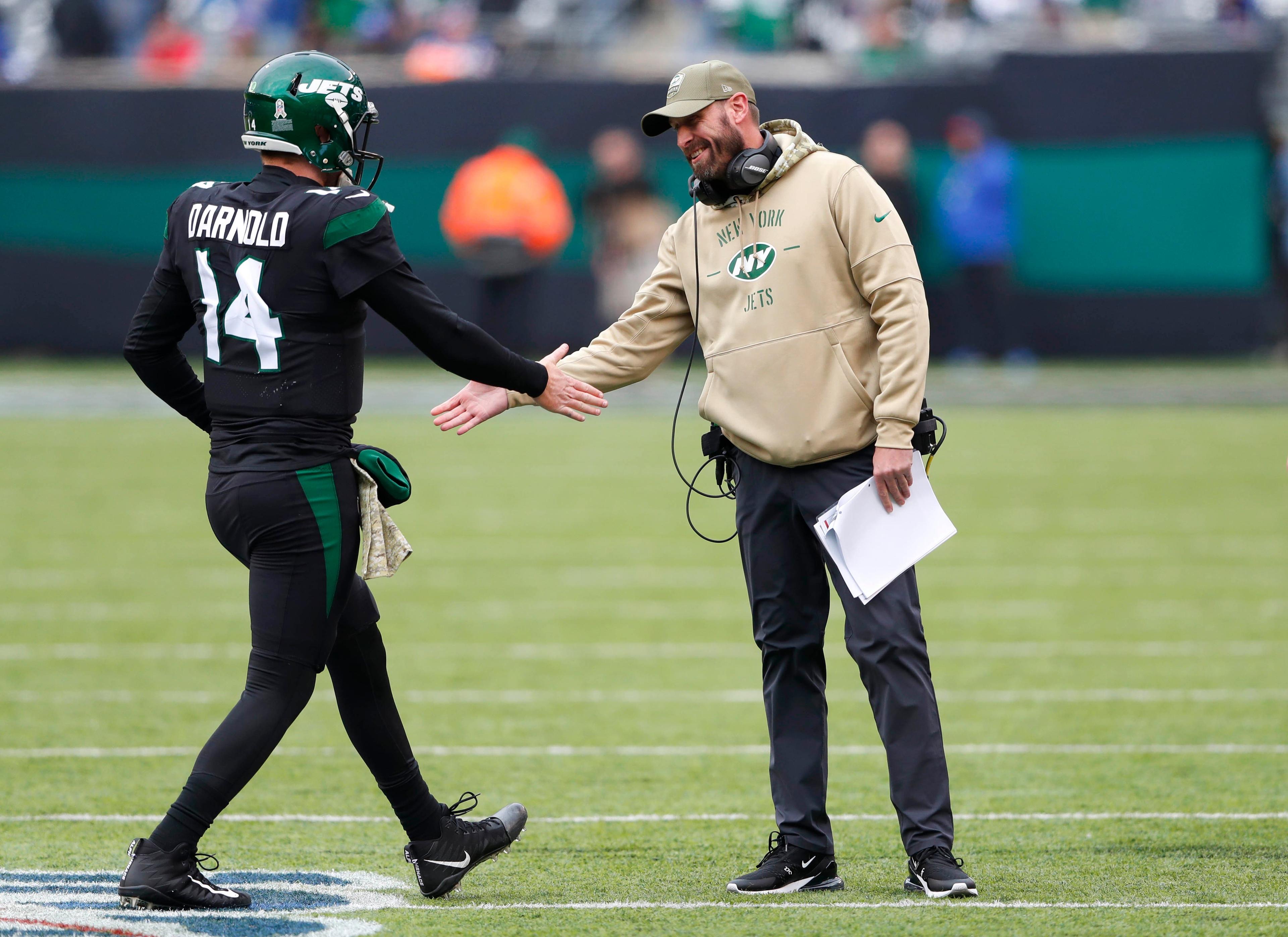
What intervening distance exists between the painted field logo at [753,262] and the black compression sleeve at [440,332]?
62 centimetres

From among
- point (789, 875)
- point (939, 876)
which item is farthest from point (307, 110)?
point (939, 876)

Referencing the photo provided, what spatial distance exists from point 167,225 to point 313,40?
704 inches

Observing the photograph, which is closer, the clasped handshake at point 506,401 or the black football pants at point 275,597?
the black football pants at point 275,597

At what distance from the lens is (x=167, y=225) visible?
14.9 ft

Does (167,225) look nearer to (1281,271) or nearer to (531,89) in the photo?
(531,89)

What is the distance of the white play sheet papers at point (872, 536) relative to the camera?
15.4ft

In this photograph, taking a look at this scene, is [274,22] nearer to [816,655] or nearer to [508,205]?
[508,205]

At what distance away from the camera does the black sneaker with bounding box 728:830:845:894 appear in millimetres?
4773

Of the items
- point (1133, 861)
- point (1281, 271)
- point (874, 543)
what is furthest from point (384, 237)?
point (1281, 271)

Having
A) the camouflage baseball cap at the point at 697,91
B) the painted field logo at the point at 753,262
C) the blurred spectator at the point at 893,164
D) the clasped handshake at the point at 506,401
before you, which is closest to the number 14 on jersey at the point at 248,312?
the clasped handshake at the point at 506,401

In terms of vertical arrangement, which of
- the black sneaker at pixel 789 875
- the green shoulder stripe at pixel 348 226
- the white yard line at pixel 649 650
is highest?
the green shoulder stripe at pixel 348 226

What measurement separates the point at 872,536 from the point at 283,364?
5.05 ft

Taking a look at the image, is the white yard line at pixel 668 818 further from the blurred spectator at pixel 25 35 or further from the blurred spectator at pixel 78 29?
the blurred spectator at pixel 78 29

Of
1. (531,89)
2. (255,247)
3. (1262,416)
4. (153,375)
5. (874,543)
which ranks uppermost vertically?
(531,89)
